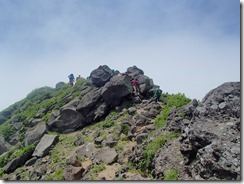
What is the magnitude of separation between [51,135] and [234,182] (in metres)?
15.9

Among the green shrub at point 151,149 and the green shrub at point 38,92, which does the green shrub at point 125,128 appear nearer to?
the green shrub at point 151,149

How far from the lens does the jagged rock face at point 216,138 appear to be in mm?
9141

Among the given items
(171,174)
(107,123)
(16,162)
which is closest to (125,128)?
(107,123)

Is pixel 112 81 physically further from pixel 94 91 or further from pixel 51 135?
pixel 51 135

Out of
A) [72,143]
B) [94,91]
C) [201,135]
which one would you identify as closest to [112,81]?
[94,91]

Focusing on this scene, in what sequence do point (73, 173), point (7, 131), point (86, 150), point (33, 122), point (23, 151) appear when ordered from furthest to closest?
point (7, 131)
point (33, 122)
point (23, 151)
point (86, 150)
point (73, 173)

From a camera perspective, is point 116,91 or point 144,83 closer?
point 116,91

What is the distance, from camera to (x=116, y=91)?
23.7 meters

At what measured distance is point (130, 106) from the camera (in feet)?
75.9

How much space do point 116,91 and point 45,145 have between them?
758 centimetres

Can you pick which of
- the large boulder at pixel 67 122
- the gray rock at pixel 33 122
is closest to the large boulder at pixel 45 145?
the large boulder at pixel 67 122

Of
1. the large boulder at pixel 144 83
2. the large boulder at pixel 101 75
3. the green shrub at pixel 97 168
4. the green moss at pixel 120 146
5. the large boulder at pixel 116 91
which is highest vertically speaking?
the large boulder at pixel 101 75

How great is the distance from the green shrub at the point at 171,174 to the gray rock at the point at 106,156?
182 inches

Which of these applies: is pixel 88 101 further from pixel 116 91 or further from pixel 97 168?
pixel 97 168
